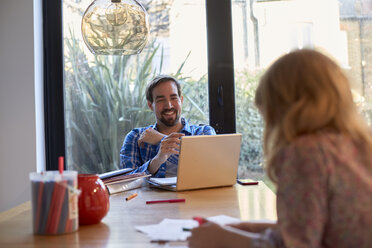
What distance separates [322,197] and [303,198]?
0.04 meters

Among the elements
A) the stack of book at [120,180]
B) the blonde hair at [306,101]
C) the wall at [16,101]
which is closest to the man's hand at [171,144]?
the stack of book at [120,180]

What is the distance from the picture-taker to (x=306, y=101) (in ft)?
2.96

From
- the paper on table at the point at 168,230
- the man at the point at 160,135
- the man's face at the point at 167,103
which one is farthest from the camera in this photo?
the man's face at the point at 167,103

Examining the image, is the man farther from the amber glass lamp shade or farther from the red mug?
the red mug

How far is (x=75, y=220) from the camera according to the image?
1315mm

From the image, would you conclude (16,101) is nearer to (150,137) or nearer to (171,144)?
(150,137)

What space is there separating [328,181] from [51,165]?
2.78 metres

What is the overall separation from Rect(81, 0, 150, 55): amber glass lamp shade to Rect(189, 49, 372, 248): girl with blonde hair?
112 cm

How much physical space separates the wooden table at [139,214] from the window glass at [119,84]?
4.21 ft

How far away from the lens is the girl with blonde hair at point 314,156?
84 centimetres

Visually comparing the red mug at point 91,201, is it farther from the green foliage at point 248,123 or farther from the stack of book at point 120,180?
the green foliage at point 248,123

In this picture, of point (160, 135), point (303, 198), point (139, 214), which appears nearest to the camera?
point (303, 198)

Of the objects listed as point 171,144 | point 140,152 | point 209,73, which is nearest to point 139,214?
point 171,144

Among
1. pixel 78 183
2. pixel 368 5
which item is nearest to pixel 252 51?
pixel 368 5
